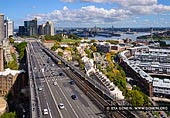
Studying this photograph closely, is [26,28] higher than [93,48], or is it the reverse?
[26,28]

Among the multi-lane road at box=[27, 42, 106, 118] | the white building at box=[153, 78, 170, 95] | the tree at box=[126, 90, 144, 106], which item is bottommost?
the white building at box=[153, 78, 170, 95]

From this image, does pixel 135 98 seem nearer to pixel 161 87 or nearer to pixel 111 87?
pixel 111 87

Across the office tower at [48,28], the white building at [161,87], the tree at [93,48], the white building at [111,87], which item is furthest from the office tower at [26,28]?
the white building at [161,87]

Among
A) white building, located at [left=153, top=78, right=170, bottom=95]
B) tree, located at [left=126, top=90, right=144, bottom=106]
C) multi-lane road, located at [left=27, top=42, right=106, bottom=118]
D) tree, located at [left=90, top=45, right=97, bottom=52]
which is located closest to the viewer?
multi-lane road, located at [left=27, top=42, right=106, bottom=118]

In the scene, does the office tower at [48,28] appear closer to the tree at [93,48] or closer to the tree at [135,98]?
the tree at [93,48]

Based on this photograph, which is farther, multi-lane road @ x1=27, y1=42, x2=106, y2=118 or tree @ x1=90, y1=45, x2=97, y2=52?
tree @ x1=90, y1=45, x2=97, y2=52

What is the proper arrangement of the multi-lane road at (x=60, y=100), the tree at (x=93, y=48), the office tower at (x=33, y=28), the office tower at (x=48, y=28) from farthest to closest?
1. the office tower at (x=48, y=28)
2. the office tower at (x=33, y=28)
3. the tree at (x=93, y=48)
4. the multi-lane road at (x=60, y=100)

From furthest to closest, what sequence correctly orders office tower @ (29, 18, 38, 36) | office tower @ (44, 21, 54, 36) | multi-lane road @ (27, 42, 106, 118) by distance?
office tower @ (44, 21, 54, 36), office tower @ (29, 18, 38, 36), multi-lane road @ (27, 42, 106, 118)

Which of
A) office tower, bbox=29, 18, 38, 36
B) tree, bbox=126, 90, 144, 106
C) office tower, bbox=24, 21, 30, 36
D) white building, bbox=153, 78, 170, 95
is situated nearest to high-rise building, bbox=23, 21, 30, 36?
office tower, bbox=24, 21, 30, 36

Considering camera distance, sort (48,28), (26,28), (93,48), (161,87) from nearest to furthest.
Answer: (161,87) < (93,48) < (26,28) < (48,28)

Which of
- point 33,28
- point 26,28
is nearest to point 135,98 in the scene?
point 33,28

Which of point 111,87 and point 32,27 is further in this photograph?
point 32,27

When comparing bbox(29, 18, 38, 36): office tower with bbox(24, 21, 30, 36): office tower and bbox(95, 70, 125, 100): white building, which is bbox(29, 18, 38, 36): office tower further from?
bbox(95, 70, 125, 100): white building
